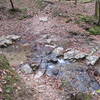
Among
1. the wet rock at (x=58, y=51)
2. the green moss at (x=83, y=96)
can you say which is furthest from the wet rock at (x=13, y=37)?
the green moss at (x=83, y=96)

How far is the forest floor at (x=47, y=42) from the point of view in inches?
253

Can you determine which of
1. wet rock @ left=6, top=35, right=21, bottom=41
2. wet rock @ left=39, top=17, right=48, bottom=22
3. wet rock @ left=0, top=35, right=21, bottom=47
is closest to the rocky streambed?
wet rock @ left=0, top=35, right=21, bottom=47

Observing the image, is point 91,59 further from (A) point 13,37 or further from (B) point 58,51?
(A) point 13,37

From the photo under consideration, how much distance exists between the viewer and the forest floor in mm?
6430

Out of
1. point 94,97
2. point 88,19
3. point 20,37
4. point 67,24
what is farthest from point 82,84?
point 88,19

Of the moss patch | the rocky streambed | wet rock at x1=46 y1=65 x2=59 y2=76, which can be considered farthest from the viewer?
the moss patch

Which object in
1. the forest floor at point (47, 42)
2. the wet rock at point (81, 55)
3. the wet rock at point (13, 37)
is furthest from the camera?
the wet rock at point (13, 37)

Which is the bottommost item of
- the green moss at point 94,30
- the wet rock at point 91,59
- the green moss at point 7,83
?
the green moss at point 94,30

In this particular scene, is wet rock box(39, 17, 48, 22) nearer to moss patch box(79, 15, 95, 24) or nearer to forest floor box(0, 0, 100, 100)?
forest floor box(0, 0, 100, 100)

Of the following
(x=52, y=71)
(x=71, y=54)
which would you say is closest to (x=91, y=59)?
→ (x=71, y=54)

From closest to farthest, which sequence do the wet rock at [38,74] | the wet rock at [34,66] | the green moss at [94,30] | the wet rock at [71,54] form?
1. the wet rock at [38,74]
2. the wet rock at [34,66]
3. the wet rock at [71,54]
4. the green moss at [94,30]

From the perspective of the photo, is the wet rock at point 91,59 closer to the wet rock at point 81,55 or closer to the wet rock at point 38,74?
the wet rock at point 81,55

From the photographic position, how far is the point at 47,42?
35.6 ft

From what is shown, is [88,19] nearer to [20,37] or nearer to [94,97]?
[20,37]
